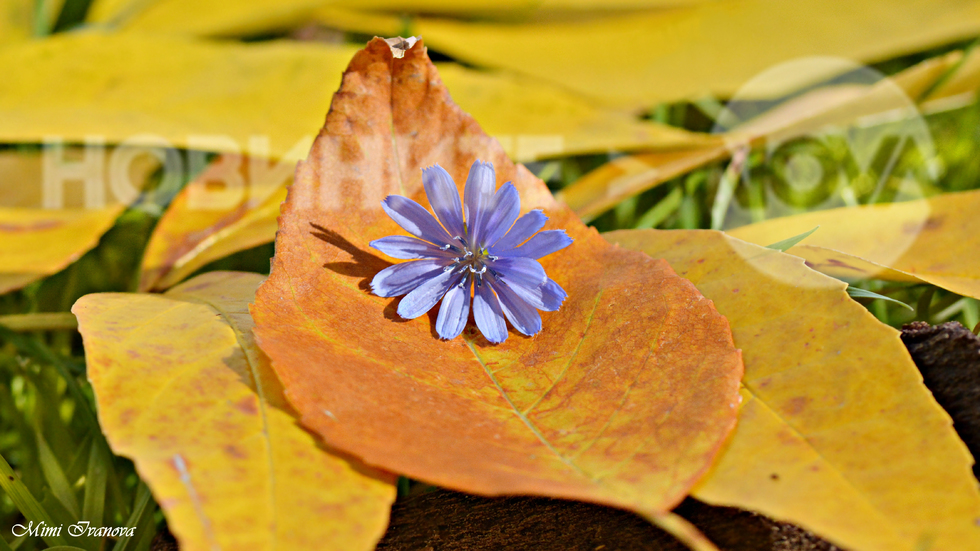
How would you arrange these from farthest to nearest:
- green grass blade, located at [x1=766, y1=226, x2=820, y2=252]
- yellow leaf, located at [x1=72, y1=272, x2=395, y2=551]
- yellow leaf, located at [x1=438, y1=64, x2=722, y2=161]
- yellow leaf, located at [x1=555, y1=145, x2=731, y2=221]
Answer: yellow leaf, located at [x1=438, y1=64, x2=722, y2=161]
yellow leaf, located at [x1=555, y1=145, x2=731, y2=221]
green grass blade, located at [x1=766, y1=226, x2=820, y2=252]
yellow leaf, located at [x1=72, y1=272, x2=395, y2=551]

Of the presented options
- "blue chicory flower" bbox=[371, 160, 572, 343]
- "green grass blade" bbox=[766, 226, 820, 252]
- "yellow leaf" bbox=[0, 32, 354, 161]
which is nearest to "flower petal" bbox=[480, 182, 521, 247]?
"blue chicory flower" bbox=[371, 160, 572, 343]

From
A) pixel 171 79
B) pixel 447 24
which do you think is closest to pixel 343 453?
pixel 171 79

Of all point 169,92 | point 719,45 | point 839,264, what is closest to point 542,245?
point 839,264

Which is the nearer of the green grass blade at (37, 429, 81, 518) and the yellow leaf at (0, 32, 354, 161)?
the green grass blade at (37, 429, 81, 518)

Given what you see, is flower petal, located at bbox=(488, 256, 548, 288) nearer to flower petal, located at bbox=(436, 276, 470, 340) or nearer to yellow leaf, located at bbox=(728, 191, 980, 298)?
flower petal, located at bbox=(436, 276, 470, 340)

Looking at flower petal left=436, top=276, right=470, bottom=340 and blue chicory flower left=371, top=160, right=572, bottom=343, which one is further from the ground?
blue chicory flower left=371, top=160, right=572, bottom=343

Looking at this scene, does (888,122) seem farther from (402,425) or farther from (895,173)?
(402,425)

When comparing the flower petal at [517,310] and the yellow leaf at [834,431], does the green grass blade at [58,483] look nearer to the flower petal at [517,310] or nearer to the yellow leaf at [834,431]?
the flower petal at [517,310]
